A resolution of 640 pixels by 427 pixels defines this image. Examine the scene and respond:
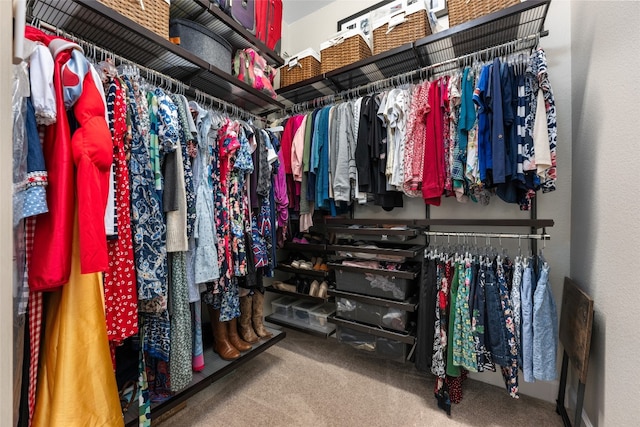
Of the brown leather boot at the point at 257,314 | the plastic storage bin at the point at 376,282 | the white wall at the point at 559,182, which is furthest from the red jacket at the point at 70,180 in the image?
the white wall at the point at 559,182

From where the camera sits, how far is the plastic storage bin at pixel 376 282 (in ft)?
5.67

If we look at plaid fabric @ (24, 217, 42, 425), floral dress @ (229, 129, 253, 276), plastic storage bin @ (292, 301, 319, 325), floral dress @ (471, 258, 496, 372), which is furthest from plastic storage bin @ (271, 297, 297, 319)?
plaid fabric @ (24, 217, 42, 425)

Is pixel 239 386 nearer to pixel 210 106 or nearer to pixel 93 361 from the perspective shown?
pixel 93 361

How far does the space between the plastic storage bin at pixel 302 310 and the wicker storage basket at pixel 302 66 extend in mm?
1902

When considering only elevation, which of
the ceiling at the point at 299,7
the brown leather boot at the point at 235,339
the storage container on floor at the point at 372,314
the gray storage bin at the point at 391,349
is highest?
the ceiling at the point at 299,7

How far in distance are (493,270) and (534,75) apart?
3.28ft

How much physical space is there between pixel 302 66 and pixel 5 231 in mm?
2184

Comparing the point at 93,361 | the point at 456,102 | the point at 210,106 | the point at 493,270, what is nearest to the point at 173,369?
the point at 93,361

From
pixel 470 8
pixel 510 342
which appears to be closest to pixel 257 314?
pixel 510 342

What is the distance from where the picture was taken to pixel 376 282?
1.81 meters

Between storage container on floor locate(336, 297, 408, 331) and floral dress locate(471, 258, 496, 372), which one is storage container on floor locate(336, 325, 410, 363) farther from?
floral dress locate(471, 258, 496, 372)

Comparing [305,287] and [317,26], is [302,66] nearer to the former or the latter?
[317,26]

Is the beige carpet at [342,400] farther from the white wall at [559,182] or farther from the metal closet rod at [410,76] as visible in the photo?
the metal closet rod at [410,76]

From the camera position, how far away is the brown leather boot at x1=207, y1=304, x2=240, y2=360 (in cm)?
167
